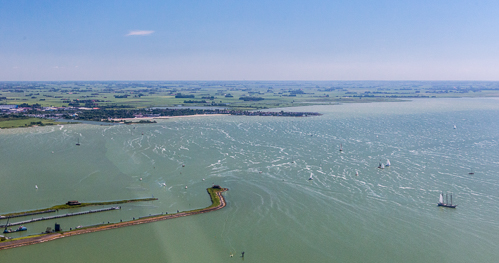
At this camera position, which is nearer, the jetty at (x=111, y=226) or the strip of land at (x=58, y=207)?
the jetty at (x=111, y=226)

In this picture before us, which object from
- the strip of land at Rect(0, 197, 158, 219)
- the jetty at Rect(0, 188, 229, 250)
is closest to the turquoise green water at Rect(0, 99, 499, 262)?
the jetty at Rect(0, 188, 229, 250)

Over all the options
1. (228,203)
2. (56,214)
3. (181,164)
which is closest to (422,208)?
(228,203)

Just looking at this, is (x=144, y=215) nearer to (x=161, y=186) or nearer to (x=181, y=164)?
(x=161, y=186)

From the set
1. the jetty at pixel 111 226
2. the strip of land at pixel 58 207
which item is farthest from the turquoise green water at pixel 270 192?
the strip of land at pixel 58 207

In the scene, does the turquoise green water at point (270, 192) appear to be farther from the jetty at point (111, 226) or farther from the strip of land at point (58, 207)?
the strip of land at point (58, 207)

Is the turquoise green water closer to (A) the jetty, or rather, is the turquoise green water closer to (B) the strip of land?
(A) the jetty

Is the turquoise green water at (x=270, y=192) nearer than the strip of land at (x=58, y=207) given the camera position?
Yes

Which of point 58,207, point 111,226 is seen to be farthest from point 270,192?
point 58,207

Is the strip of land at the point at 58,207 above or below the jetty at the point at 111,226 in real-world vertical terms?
above

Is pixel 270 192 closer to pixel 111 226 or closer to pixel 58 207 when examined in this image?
pixel 111 226
